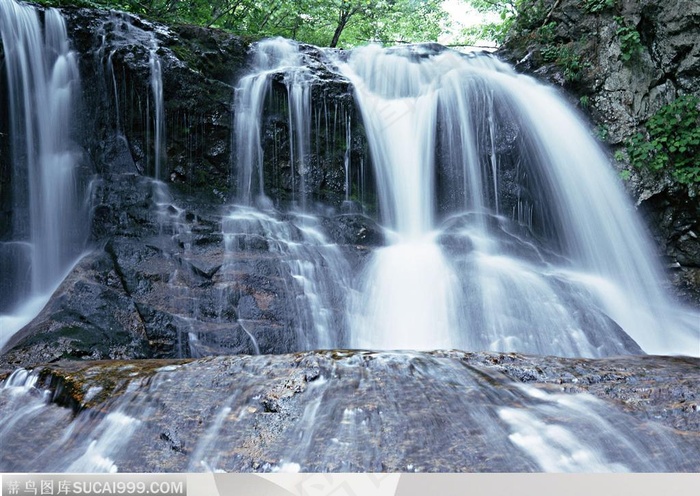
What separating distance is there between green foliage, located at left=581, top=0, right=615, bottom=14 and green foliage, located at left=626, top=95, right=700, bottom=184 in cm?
158

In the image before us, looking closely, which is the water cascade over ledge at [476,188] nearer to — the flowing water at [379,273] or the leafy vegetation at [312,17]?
the flowing water at [379,273]

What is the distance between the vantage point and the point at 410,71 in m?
7.47

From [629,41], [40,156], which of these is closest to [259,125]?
[40,156]

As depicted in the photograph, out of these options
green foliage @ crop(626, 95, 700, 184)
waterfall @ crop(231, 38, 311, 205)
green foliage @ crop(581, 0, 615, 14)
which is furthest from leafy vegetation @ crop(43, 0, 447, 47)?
green foliage @ crop(626, 95, 700, 184)

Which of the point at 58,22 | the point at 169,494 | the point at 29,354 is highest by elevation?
the point at 58,22

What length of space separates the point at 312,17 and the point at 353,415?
9.22 metres

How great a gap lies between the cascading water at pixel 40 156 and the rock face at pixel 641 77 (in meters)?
5.92

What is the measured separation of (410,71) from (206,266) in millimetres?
4231

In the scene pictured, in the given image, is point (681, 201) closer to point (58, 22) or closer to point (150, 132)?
point (150, 132)

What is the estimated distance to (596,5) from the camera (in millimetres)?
7258

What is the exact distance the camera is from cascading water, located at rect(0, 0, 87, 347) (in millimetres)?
5133

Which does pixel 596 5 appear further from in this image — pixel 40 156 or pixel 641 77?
pixel 40 156

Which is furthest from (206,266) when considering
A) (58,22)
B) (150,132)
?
(58,22)

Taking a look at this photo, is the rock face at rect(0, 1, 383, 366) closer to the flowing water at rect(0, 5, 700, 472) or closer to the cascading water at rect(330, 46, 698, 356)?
the flowing water at rect(0, 5, 700, 472)
